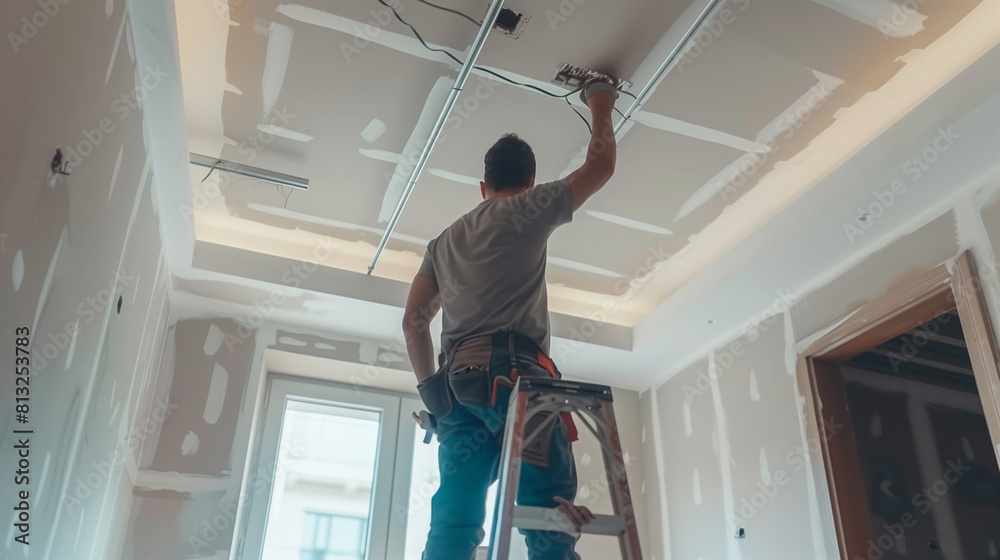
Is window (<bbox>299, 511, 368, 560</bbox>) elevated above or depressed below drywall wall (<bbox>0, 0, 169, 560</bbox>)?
below

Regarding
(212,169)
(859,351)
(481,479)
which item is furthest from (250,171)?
(859,351)

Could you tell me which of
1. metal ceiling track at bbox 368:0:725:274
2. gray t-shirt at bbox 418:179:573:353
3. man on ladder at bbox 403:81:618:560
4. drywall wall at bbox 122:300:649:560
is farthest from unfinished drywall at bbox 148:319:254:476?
gray t-shirt at bbox 418:179:573:353

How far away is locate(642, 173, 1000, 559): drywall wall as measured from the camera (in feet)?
9.28

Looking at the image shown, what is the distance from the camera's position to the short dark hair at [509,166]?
2062 millimetres

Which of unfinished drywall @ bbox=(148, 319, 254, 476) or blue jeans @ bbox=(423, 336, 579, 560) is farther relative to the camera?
unfinished drywall @ bbox=(148, 319, 254, 476)

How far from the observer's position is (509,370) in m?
1.66

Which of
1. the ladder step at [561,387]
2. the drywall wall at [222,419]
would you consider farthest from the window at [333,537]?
the ladder step at [561,387]

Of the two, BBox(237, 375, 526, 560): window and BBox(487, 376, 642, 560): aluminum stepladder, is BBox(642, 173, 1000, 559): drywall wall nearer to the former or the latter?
BBox(237, 375, 526, 560): window

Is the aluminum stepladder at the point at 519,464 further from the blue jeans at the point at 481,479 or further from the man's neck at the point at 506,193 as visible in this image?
the man's neck at the point at 506,193

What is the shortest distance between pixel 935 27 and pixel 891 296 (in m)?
1.08

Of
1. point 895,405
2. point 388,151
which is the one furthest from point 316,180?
point 895,405

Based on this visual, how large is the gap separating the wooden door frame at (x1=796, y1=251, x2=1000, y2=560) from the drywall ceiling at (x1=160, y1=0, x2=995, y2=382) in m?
0.62

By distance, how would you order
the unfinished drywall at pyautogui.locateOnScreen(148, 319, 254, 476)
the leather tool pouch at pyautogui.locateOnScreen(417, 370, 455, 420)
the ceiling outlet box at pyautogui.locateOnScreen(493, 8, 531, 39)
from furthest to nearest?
the unfinished drywall at pyautogui.locateOnScreen(148, 319, 254, 476) < the ceiling outlet box at pyautogui.locateOnScreen(493, 8, 531, 39) < the leather tool pouch at pyautogui.locateOnScreen(417, 370, 455, 420)

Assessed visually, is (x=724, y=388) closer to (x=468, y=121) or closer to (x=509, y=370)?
(x=468, y=121)
